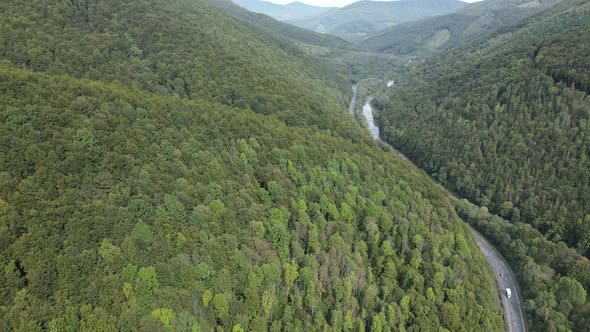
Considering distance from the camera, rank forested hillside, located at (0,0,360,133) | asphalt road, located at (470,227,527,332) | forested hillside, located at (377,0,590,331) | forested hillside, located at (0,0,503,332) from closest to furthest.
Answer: forested hillside, located at (0,0,503,332) → asphalt road, located at (470,227,527,332) → forested hillside, located at (377,0,590,331) → forested hillside, located at (0,0,360,133)

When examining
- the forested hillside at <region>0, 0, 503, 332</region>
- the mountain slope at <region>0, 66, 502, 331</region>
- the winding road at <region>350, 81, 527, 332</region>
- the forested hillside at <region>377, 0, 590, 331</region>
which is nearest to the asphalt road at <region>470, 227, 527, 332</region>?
the winding road at <region>350, 81, 527, 332</region>

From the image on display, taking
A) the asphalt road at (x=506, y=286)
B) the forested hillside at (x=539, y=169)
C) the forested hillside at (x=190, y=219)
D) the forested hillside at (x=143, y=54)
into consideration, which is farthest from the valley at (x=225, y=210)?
the forested hillside at (x=539, y=169)

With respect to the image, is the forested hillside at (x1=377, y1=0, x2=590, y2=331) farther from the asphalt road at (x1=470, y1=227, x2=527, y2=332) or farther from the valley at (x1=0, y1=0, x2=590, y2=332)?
the asphalt road at (x1=470, y1=227, x2=527, y2=332)

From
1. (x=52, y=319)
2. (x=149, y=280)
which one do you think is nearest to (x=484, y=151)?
(x=149, y=280)

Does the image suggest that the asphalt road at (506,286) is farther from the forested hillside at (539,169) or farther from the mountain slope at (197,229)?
the mountain slope at (197,229)

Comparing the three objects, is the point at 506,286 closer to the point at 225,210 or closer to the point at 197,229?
the point at 225,210

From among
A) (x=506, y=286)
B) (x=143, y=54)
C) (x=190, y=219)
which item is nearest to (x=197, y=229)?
(x=190, y=219)
